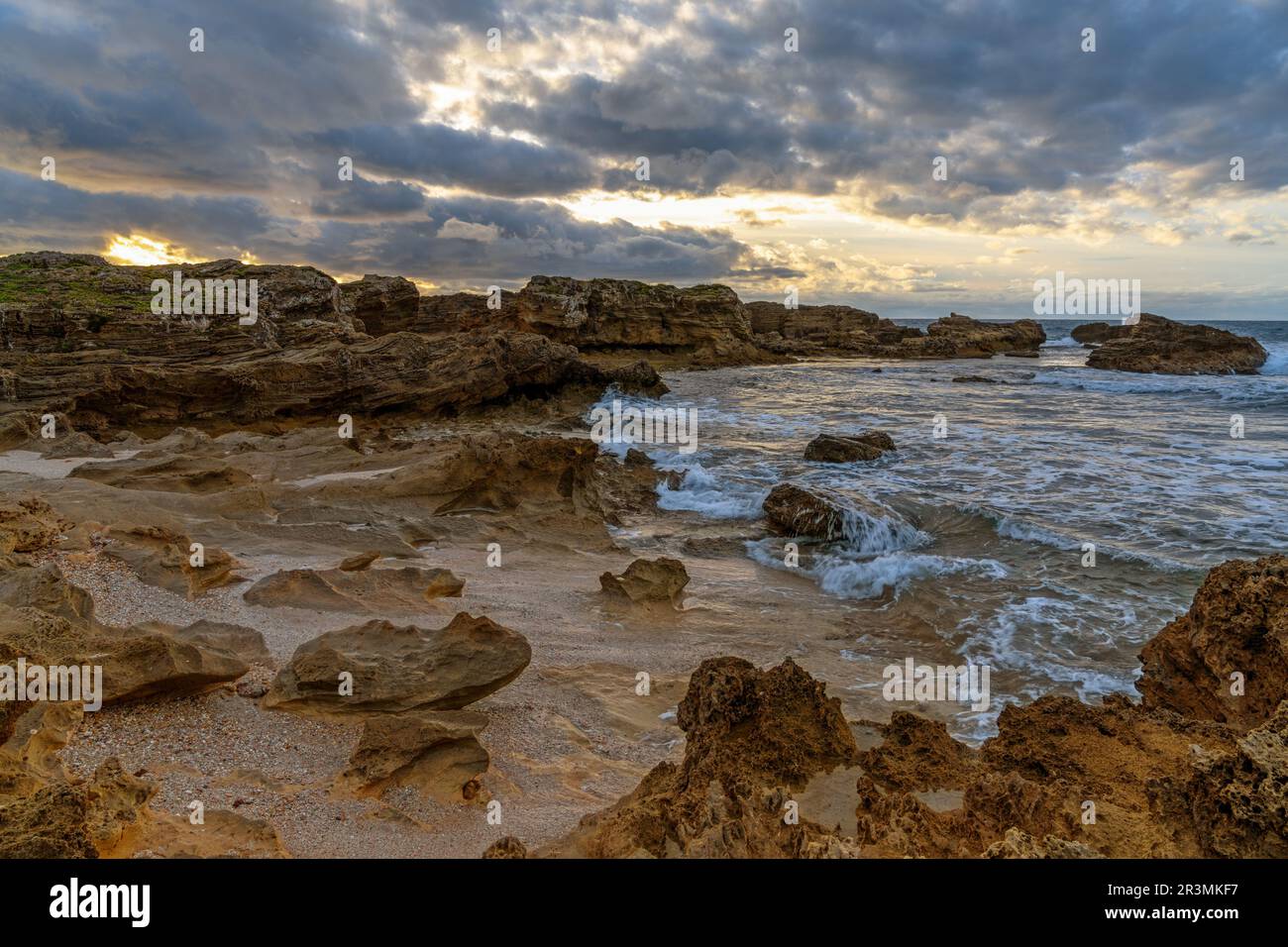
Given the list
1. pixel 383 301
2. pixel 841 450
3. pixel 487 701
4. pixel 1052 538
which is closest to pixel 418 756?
pixel 487 701

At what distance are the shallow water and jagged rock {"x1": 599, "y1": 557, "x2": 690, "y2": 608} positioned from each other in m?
→ 1.82

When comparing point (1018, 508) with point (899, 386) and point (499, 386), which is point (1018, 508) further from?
point (899, 386)

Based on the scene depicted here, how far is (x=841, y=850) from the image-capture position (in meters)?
2.57

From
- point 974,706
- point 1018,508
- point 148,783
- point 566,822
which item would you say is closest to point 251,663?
point 148,783

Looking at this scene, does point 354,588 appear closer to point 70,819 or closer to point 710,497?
point 70,819

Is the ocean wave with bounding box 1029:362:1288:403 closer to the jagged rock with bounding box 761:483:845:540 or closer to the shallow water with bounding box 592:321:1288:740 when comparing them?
the shallow water with bounding box 592:321:1288:740

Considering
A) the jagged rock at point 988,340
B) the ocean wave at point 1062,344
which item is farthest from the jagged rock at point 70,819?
the ocean wave at point 1062,344

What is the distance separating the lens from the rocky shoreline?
2844 millimetres

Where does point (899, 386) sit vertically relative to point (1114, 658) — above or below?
above

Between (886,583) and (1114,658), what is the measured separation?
2555 millimetres

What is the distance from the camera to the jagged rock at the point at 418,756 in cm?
372

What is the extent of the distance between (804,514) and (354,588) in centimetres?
658

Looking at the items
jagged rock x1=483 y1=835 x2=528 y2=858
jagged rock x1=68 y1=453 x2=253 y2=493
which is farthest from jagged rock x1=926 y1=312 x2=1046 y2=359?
jagged rock x1=483 y1=835 x2=528 y2=858

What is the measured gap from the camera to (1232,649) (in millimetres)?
4145
